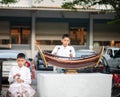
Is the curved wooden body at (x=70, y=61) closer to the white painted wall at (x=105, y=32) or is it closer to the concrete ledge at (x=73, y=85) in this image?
the concrete ledge at (x=73, y=85)

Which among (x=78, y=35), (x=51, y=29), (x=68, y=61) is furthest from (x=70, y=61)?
(x=78, y=35)

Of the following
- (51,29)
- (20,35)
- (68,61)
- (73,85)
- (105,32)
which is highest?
(51,29)

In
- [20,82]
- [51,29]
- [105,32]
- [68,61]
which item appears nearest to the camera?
[20,82]

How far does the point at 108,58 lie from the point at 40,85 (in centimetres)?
1434

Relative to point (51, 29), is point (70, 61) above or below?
below

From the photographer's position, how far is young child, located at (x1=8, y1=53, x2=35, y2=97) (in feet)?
40.8

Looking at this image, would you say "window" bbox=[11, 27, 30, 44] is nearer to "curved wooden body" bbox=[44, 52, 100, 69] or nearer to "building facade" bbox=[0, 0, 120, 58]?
"building facade" bbox=[0, 0, 120, 58]

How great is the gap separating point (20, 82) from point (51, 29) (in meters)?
30.5

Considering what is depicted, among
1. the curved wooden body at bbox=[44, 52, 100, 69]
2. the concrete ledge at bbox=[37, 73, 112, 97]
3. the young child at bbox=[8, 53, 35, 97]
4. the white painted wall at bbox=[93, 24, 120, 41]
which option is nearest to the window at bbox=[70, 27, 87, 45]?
the white painted wall at bbox=[93, 24, 120, 41]

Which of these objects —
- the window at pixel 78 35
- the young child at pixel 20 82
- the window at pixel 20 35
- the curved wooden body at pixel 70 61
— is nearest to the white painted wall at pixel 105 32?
the window at pixel 78 35

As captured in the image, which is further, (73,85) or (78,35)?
(78,35)

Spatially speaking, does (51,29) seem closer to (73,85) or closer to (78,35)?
(78,35)

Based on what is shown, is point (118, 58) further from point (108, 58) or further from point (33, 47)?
point (33, 47)

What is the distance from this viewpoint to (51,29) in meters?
43.0
